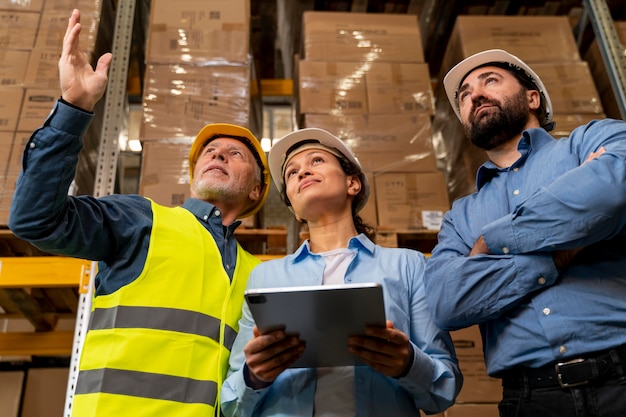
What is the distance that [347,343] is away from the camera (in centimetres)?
136

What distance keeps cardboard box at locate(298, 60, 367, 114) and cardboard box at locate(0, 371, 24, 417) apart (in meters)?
3.09

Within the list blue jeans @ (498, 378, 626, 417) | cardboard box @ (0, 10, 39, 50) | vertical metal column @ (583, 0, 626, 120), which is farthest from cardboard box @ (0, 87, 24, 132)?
vertical metal column @ (583, 0, 626, 120)

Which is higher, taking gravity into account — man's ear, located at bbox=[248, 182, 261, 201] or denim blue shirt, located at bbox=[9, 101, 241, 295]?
man's ear, located at bbox=[248, 182, 261, 201]

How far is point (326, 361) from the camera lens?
4.85 feet

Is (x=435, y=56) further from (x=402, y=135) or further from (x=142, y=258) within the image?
(x=142, y=258)

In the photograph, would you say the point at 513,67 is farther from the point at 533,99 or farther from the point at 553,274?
the point at 553,274

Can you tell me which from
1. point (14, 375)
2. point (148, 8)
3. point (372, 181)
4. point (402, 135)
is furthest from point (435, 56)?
point (14, 375)

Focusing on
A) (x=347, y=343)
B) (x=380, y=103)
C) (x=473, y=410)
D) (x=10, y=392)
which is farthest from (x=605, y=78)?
(x=10, y=392)

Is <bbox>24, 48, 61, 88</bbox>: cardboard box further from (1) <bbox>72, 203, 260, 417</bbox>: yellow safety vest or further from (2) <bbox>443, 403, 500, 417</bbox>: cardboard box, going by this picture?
(2) <bbox>443, 403, 500, 417</bbox>: cardboard box

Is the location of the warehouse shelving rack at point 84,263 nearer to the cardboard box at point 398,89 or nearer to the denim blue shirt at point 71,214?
the denim blue shirt at point 71,214

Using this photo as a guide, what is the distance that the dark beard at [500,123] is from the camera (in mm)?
2023

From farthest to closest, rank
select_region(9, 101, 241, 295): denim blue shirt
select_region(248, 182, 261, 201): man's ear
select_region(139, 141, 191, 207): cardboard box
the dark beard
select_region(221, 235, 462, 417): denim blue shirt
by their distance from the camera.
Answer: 1. select_region(139, 141, 191, 207): cardboard box
2. select_region(248, 182, 261, 201): man's ear
3. the dark beard
4. select_region(9, 101, 241, 295): denim blue shirt
5. select_region(221, 235, 462, 417): denim blue shirt

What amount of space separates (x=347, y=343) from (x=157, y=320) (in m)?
0.73

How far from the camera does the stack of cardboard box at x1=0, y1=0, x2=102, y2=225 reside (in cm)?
278
